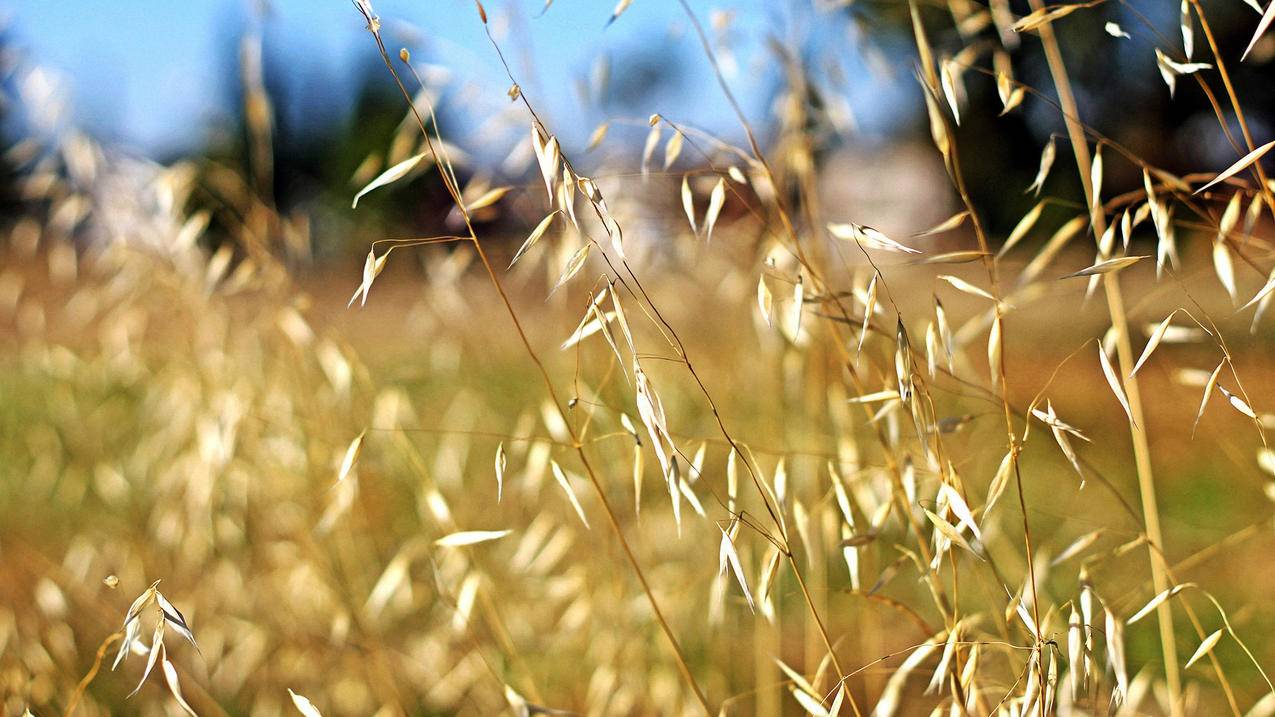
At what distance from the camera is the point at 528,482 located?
1.03 m

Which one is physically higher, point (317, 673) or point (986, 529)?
point (986, 529)

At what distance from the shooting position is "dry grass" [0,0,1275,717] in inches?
27.8

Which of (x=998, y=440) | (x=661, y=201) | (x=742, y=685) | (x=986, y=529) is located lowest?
(x=998, y=440)

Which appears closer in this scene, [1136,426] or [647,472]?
[1136,426]

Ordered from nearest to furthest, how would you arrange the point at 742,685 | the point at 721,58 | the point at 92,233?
the point at 721,58 < the point at 742,685 < the point at 92,233

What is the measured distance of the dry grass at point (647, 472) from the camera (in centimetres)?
71

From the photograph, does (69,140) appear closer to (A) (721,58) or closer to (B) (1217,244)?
(A) (721,58)

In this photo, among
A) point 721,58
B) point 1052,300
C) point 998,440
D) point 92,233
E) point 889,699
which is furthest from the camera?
point 1052,300

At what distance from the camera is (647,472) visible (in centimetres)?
233

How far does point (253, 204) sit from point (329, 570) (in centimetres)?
49

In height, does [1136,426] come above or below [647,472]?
above

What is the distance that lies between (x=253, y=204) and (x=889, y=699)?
98 centimetres

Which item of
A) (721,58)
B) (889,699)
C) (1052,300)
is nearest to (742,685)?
(889,699)

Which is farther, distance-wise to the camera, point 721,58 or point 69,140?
point 69,140
